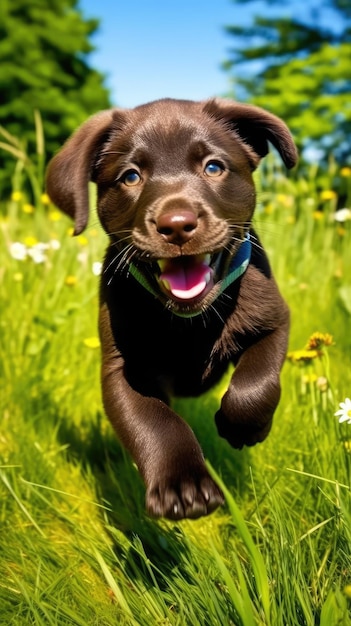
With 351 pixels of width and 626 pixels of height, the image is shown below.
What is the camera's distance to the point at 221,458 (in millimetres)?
2732

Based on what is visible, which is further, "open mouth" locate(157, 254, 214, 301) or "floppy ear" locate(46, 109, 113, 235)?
"floppy ear" locate(46, 109, 113, 235)

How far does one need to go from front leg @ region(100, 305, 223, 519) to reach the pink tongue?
345mm

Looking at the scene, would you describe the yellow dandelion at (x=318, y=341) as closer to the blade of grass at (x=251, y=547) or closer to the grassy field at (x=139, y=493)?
the grassy field at (x=139, y=493)

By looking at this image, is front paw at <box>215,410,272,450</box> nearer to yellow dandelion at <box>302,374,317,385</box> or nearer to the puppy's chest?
the puppy's chest

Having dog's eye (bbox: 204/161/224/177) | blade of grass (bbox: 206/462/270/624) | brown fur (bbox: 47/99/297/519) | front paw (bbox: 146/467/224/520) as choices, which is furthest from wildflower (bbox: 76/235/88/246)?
blade of grass (bbox: 206/462/270/624)

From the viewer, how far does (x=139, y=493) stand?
2467 mm

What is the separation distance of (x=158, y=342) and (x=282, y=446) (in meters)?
0.61

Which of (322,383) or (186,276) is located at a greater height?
(186,276)

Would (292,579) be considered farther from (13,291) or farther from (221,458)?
(13,291)

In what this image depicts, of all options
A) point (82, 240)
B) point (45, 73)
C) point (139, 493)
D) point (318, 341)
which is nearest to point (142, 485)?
point (139, 493)

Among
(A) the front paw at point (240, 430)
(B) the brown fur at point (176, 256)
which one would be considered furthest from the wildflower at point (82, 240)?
(A) the front paw at point (240, 430)

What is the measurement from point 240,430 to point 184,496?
48 centimetres

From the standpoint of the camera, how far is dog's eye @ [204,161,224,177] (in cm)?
226

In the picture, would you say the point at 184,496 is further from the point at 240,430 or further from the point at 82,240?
the point at 82,240
